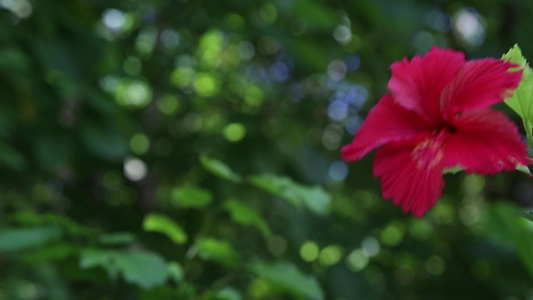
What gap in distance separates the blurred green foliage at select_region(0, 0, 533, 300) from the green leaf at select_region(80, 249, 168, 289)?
63 millimetres

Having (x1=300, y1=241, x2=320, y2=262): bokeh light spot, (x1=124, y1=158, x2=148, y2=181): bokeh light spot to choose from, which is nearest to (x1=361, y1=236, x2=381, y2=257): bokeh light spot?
(x1=300, y1=241, x2=320, y2=262): bokeh light spot

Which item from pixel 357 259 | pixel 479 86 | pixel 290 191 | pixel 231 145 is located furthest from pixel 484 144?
pixel 357 259

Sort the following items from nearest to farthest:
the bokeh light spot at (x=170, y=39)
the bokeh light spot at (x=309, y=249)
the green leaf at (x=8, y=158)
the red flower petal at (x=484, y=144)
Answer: the red flower petal at (x=484, y=144)
the green leaf at (x=8, y=158)
the bokeh light spot at (x=309, y=249)
the bokeh light spot at (x=170, y=39)

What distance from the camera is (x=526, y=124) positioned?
333 millimetres

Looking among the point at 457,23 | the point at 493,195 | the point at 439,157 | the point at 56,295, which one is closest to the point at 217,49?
the point at 457,23

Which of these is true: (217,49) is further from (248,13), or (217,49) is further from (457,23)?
(248,13)

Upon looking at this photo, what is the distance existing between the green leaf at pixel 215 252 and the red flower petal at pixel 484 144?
0.52 meters

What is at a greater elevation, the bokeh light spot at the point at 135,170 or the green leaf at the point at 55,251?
the green leaf at the point at 55,251

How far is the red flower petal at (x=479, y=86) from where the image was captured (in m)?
0.32

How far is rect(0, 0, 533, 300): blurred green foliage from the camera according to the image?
4.41 ft

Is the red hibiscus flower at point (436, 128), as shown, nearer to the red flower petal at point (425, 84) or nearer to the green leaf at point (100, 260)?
the red flower petal at point (425, 84)

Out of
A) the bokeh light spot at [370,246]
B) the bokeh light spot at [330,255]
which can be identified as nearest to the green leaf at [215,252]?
the bokeh light spot at [330,255]

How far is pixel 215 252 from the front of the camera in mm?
821

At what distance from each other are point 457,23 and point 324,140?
2.57 ft
